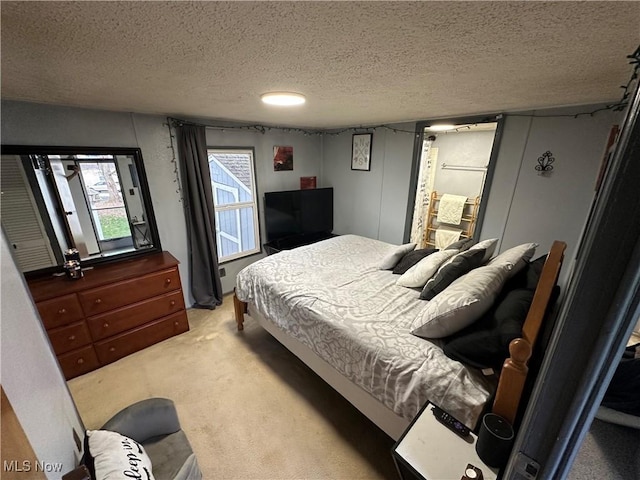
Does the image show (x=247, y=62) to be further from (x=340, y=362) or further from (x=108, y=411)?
(x=108, y=411)

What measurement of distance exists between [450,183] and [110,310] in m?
4.72

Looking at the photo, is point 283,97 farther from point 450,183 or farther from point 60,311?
point 450,183

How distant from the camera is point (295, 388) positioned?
201cm

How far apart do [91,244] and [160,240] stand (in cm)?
56

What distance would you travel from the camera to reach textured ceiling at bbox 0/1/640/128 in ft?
2.32

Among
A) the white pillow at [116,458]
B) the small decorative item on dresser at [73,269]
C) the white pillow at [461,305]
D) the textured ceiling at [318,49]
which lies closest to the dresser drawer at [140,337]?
the small decorative item on dresser at [73,269]

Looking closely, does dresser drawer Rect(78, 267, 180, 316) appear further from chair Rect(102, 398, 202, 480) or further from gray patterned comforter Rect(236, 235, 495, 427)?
chair Rect(102, 398, 202, 480)

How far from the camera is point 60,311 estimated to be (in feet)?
6.26

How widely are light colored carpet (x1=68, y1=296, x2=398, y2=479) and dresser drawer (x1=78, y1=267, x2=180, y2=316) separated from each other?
0.53 meters

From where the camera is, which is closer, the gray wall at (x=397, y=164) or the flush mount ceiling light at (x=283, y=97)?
the flush mount ceiling light at (x=283, y=97)

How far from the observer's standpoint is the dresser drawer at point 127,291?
6.69 ft

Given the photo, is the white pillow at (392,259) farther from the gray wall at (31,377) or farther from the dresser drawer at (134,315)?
the gray wall at (31,377)

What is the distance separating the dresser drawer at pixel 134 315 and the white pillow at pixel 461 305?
225cm

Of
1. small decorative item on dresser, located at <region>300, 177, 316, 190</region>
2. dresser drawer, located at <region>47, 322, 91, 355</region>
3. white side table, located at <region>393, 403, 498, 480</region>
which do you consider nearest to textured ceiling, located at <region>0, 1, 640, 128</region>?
white side table, located at <region>393, 403, 498, 480</region>
